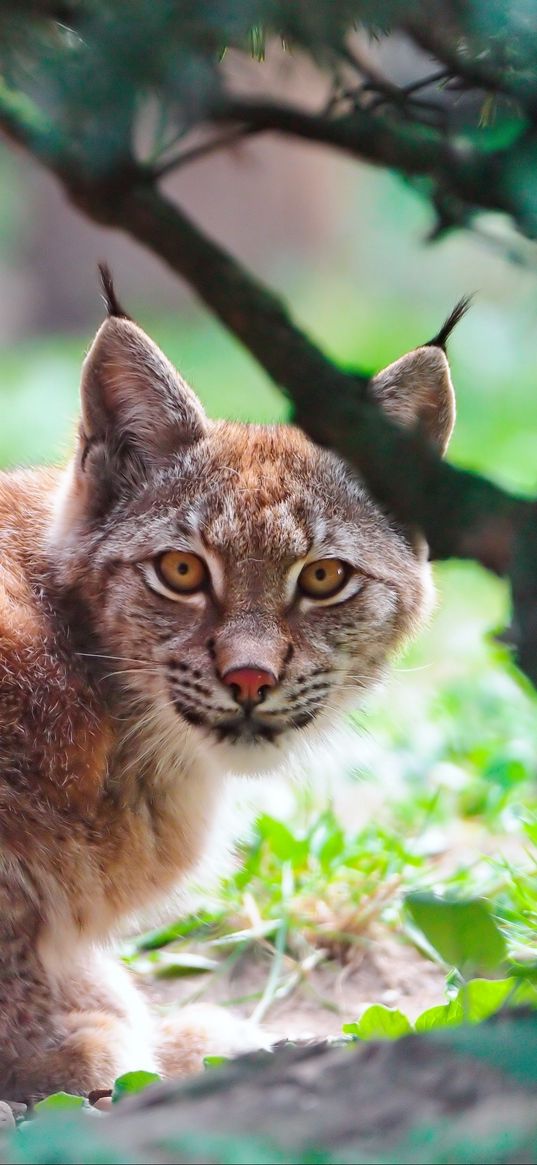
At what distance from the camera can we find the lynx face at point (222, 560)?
123 inches

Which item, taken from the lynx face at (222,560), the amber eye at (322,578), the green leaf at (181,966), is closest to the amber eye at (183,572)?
the lynx face at (222,560)

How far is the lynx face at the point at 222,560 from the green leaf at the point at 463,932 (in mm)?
775

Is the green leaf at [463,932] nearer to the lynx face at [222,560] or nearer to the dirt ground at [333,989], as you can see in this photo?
the lynx face at [222,560]

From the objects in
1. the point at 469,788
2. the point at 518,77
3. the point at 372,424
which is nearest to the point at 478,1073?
the point at 372,424

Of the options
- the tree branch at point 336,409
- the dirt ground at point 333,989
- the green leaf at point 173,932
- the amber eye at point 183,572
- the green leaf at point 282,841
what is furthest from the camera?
the green leaf at point 282,841

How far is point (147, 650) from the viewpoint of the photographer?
324 centimetres

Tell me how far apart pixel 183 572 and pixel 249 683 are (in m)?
0.43

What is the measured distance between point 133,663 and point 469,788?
84.3 inches

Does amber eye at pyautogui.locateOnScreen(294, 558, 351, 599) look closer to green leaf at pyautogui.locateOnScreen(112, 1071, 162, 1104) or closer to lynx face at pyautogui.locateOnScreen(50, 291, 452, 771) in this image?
lynx face at pyautogui.locateOnScreen(50, 291, 452, 771)

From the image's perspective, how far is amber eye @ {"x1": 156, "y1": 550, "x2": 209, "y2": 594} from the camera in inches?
129

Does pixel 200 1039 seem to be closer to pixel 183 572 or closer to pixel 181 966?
pixel 181 966

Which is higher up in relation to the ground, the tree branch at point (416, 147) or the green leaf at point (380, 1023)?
Result: the tree branch at point (416, 147)

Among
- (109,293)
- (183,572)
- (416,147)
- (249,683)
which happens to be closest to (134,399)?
(109,293)

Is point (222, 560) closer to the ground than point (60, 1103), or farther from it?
farther from it
